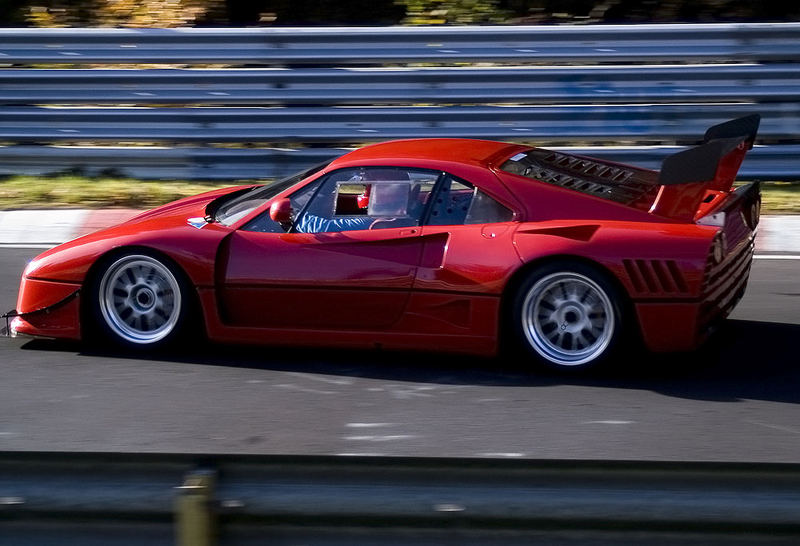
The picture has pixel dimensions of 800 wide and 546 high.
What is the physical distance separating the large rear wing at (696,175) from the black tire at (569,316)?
1.63 ft

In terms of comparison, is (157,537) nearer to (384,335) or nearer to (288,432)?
(288,432)

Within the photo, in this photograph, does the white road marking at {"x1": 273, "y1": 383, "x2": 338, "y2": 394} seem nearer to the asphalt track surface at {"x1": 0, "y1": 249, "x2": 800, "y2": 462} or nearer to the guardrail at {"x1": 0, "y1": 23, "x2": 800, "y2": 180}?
the asphalt track surface at {"x1": 0, "y1": 249, "x2": 800, "y2": 462}

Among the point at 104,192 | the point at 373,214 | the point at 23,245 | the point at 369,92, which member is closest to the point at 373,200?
the point at 373,214

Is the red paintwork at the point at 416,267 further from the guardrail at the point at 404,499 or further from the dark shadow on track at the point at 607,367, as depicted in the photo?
the guardrail at the point at 404,499

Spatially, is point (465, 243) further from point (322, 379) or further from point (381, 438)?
point (381, 438)

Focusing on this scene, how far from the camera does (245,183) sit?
10.3 meters

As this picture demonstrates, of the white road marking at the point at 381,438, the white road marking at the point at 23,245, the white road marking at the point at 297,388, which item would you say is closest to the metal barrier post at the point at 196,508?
the white road marking at the point at 381,438

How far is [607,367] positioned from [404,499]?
300cm

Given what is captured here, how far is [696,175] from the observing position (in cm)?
565

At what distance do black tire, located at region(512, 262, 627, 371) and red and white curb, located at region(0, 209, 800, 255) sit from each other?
3148 mm

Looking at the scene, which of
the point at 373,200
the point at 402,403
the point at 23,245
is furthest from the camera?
the point at 23,245

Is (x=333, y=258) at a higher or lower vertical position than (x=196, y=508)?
lower

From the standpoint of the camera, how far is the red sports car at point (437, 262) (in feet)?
18.0

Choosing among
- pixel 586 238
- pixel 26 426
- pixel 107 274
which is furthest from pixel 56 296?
pixel 586 238
